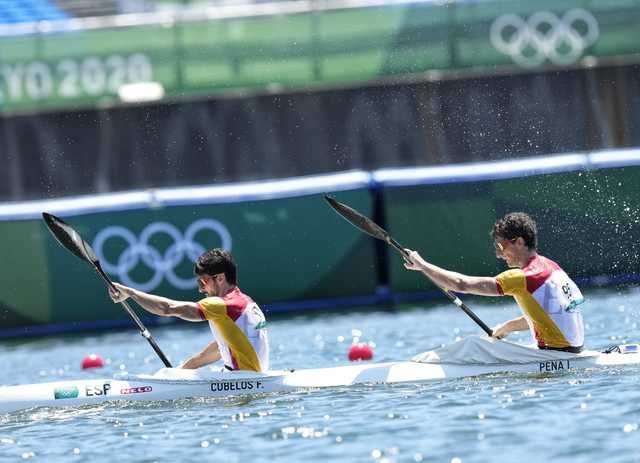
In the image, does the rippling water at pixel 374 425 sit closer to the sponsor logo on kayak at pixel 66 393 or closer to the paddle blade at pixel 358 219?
the sponsor logo on kayak at pixel 66 393

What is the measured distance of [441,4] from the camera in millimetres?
22188

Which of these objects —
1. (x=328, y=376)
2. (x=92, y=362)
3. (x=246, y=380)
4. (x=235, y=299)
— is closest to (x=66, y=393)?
(x=246, y=380)

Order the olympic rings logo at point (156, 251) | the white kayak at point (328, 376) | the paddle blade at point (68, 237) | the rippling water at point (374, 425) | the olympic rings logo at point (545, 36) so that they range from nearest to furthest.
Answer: the rippling water at point (374, 425) → the white kayak at point (328, 376) → the paddle blade at point (68, 237) → the olympic rings logo at point (156, 251) → the olympic rings logo at point (545, 36)

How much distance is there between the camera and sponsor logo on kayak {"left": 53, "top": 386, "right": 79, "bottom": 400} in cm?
1252

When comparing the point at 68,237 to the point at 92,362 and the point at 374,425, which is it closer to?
the point at 92,362

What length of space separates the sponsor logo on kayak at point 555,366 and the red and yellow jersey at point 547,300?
6.3 inches

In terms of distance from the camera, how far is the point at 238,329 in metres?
12.2

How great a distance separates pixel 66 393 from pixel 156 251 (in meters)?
6.10

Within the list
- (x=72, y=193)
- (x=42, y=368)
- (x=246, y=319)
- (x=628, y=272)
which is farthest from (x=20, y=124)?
(x=246, y=319)

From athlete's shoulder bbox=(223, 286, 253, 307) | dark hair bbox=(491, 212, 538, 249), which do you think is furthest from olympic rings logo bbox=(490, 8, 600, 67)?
athlete's shoulder bbox=(223, 286, 253, 307)

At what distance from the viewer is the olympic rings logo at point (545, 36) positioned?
74.2 feet

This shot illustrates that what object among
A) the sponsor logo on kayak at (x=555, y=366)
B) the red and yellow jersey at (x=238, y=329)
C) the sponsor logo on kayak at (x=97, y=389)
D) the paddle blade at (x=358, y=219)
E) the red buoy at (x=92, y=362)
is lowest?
the sponsor logo on kayak at (x=555, y=366)

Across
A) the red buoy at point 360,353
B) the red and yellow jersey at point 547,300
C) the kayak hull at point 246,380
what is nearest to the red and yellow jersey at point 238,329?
the kayak hull at point 246,380

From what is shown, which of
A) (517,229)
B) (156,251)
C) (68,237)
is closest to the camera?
(517,229)
